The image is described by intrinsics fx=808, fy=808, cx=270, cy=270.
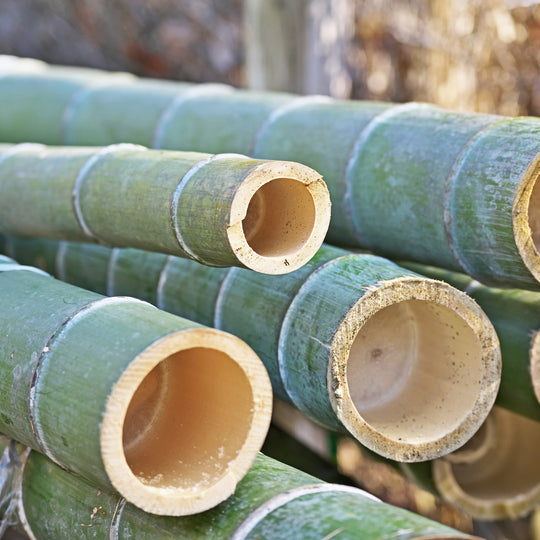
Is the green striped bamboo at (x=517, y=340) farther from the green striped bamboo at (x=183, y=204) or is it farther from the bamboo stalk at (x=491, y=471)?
the green striped bamboo at (x=183, y=204)

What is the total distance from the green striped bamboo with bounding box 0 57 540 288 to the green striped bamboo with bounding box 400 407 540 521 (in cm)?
66

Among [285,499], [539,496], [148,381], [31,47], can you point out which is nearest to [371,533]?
[285,499]

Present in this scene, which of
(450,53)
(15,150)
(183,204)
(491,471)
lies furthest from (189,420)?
(450,53)

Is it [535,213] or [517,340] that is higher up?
[535,213]

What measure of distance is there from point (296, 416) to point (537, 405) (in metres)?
0.92

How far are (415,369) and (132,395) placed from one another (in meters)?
0.69

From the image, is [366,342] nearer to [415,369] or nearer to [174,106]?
[415,369]

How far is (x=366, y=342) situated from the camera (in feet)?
5.59

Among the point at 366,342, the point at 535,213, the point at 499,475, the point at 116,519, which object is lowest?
the point at 499,475

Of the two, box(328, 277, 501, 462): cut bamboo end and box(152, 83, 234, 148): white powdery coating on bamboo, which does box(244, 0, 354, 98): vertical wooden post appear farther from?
box(328, 277, 501, 462): cut bamboo end

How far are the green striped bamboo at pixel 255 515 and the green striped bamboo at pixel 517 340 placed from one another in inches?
22.5

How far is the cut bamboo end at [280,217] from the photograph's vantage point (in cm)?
129

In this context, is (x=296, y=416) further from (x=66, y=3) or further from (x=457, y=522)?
(x=66, y=3)

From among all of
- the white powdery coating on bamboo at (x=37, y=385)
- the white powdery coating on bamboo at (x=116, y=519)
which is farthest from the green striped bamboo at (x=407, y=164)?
the white powdery coating on bamboo at (x=116, y=519)
